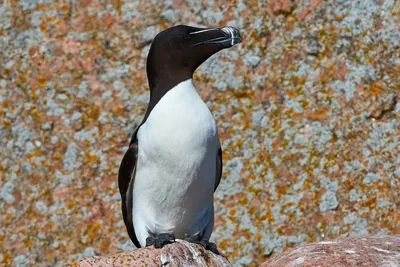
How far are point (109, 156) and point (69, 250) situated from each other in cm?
131

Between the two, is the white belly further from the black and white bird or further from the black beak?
the black beak

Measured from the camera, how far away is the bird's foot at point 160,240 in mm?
6668

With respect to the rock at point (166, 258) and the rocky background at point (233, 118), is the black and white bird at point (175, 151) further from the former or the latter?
the rocky background at point (233, 118)

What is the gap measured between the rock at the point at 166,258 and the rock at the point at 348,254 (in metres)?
0.53

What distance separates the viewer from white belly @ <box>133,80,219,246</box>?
680 centimetres

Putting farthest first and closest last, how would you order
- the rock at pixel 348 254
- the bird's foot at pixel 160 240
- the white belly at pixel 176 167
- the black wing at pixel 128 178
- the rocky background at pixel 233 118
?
the rocky background at pixel 233 118, the black wing at pixel 128 178, the white belly at pixel 176 167, the bird's foot at pixel 160 240, the rock at pixel 348 254

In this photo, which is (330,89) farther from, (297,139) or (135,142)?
(135,142)

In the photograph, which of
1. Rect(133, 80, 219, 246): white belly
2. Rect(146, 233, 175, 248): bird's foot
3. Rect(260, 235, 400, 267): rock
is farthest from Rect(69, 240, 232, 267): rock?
Rect(260, 235, 400, 267): rock

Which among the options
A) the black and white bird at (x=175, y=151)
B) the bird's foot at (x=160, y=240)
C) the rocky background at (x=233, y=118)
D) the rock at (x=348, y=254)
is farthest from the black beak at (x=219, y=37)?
the rocky background at (x=233, y=118)

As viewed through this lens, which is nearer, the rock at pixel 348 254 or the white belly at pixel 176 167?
the rock at pixel 348 254

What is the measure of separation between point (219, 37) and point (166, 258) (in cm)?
188

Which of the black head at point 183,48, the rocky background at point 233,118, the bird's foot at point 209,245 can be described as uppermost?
the black head at point 183,48

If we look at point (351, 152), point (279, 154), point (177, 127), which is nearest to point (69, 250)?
point (279, 154)

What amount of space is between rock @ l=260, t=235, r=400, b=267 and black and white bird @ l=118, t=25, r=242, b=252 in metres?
0.68
